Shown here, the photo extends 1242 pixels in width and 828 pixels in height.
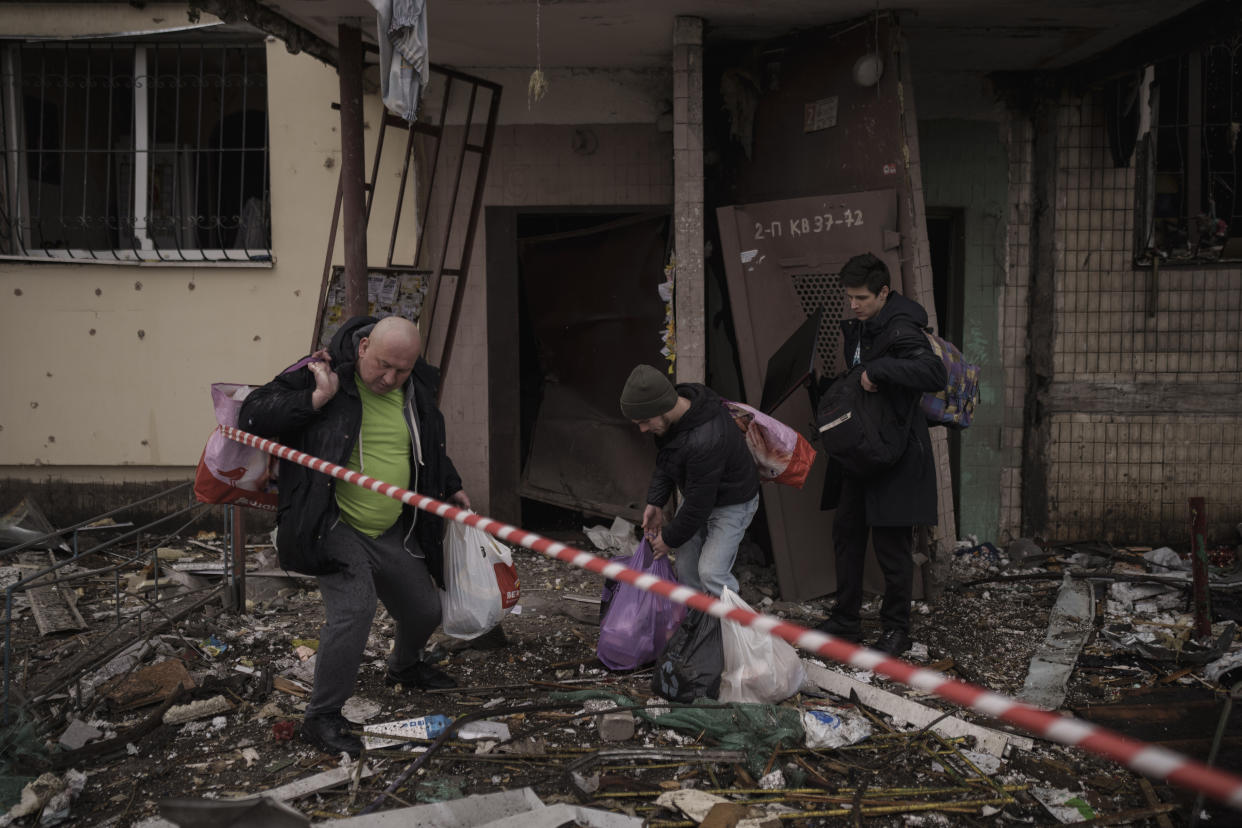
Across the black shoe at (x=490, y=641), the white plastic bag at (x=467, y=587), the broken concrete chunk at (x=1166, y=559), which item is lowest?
the black shoe at (x=490, y=641)

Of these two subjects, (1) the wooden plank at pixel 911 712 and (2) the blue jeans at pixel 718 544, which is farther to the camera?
(2) the blue jeans at pixel 718 544

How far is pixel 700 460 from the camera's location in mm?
4332

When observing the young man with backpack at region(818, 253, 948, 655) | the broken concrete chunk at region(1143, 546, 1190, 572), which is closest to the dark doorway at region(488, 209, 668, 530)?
the young man with backpack at region(818, 253, 948, 655)

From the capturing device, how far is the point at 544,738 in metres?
4.01

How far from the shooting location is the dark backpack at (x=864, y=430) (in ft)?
15.4

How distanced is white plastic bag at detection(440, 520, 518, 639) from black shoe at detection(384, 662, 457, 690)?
26cm

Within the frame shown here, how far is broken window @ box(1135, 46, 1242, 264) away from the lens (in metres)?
6.74

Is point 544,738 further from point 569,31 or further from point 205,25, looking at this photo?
point 205,25

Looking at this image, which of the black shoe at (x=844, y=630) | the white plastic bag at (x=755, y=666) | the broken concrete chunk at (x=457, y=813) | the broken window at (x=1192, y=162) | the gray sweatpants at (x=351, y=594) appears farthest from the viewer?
the broken window at (x=1192, y=162)

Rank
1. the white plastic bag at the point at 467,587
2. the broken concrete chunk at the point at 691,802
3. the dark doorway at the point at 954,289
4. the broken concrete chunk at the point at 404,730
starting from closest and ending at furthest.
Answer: the broken concrete chunk at the point at 691,802, the broken concrete chunk at the point at 404,730, the white plastic bag at the point at 467,587, the dark doorway at the point at 954,289

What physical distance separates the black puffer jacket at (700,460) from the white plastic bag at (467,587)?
2.84 ft

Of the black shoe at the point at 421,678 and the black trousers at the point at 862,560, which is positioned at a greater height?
the black trousers at the point at 862,560

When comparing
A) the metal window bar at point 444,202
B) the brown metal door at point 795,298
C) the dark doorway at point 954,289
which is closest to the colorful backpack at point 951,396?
the brown metal door at point 795,298

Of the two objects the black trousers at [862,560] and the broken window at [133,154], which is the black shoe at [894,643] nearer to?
the black trousers at [862,560]
